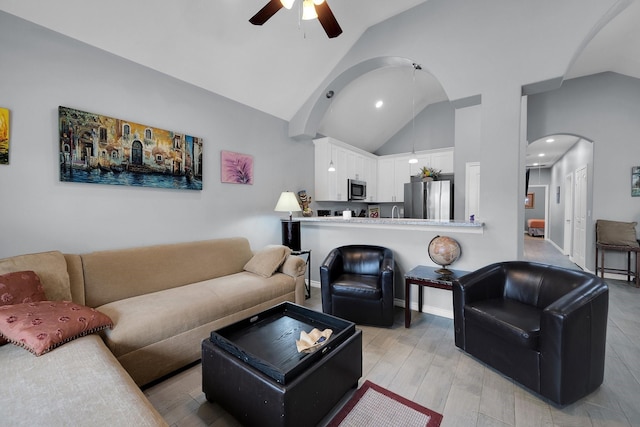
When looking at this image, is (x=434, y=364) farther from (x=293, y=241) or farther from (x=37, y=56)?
(x=37, y=56)

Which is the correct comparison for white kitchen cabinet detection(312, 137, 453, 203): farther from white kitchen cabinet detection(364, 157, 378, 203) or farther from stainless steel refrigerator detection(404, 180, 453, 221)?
stainless steel refrigerator detection(404, 180, 453, 221)

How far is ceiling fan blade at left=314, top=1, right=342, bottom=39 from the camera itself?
2.05 meters

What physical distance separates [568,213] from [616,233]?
2.97 m

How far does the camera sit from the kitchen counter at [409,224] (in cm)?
268

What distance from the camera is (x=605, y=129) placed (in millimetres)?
4258

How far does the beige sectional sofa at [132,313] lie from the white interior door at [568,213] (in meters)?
7.04

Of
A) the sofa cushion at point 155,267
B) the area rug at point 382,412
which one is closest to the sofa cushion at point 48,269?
the sofa cushion at point 155,267

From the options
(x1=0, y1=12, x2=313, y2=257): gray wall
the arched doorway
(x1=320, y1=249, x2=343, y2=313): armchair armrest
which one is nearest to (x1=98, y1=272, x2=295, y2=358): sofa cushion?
(x1=320, y1=249, x2=343, y2=313): armchair armrest

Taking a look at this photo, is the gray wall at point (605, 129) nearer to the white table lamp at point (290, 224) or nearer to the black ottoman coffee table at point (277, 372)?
the white table lamp at point (290, 224)

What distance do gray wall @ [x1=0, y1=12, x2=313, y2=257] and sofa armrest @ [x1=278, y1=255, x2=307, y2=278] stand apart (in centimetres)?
94

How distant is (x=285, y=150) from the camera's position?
165 inches

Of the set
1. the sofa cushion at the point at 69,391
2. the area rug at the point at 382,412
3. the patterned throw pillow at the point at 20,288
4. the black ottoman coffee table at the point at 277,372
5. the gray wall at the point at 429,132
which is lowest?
the area rug at the point at 382,412

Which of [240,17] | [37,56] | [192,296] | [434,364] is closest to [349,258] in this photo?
[434,364]

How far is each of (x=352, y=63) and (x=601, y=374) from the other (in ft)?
12.8
